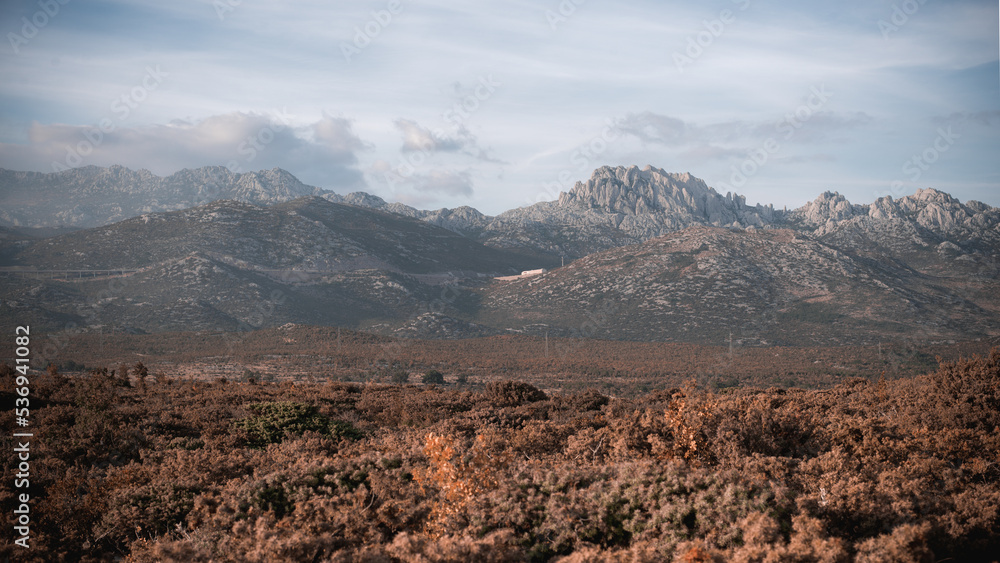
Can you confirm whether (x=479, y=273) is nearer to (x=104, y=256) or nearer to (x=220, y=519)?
(x=104, y=256)

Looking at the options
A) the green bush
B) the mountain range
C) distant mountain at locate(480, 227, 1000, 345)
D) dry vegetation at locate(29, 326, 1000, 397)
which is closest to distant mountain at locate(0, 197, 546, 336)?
the mountain range

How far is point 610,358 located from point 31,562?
65623mm

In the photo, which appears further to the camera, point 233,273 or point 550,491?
point 233,273

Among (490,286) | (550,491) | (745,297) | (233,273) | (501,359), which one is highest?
(233,273)

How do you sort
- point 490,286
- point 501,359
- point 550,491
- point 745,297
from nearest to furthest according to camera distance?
point 550,491 → point 501,359 → point 745,297 → point 490,286

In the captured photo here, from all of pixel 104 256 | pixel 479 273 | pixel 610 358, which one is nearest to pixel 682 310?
pixel 610 358

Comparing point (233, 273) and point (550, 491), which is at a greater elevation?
point (233, 273)

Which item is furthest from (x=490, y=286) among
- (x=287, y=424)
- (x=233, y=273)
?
(x=287, y=424)

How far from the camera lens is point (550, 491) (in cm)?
923

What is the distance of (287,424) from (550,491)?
37.2 feet

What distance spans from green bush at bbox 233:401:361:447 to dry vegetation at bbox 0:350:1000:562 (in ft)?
0.76

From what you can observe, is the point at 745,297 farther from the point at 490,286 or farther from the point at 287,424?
the point at 287,424

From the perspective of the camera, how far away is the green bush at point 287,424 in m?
17.1

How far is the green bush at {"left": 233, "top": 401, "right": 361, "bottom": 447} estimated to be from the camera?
17.1 metres
